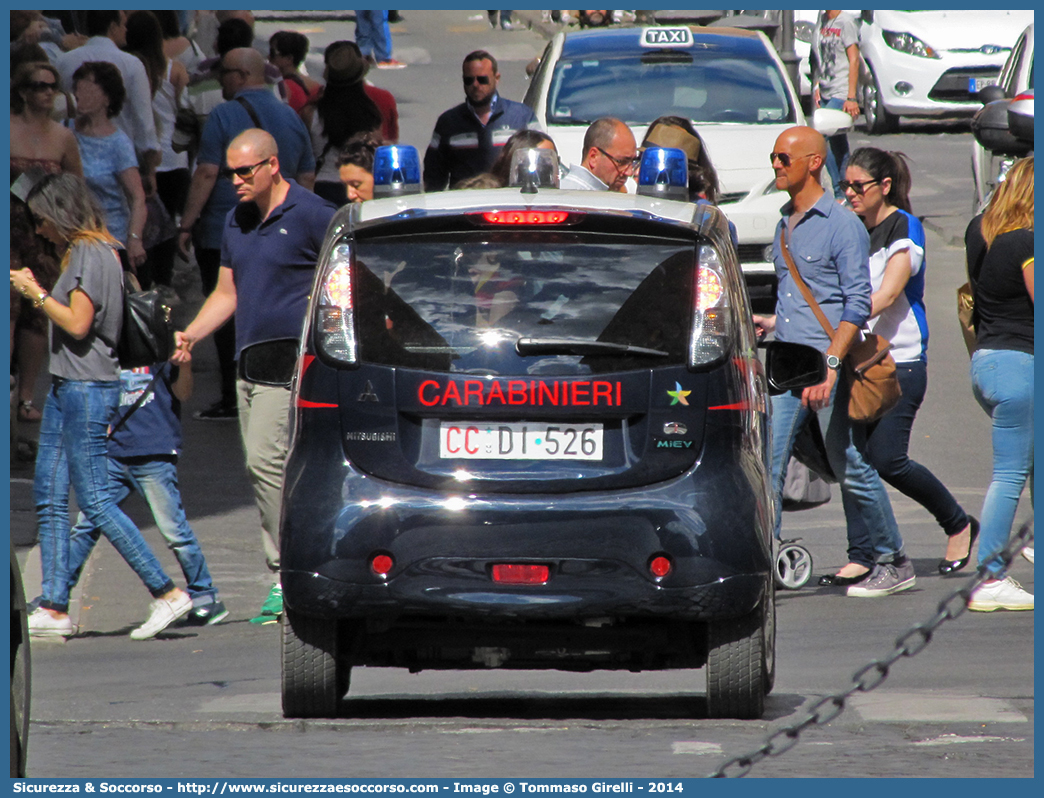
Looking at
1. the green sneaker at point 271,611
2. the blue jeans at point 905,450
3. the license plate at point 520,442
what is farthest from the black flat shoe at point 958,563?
the license plate at point 520,442

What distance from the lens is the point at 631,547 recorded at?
5.55 meters

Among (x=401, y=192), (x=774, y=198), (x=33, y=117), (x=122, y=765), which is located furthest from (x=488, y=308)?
(x=774, y=198)

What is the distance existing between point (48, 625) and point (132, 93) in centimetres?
481

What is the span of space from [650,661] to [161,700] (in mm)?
1901

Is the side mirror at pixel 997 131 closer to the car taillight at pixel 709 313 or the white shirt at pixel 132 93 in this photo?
the car taillight at pixel 709 313

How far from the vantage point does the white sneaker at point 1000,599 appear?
8.12m

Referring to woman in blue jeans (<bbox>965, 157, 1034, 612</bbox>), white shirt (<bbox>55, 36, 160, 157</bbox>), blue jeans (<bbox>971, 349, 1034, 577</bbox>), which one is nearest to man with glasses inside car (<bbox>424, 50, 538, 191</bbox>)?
white shirt (<bbox>55, 36, 160, 157</bbox>)

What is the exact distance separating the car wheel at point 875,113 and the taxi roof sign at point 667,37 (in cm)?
861

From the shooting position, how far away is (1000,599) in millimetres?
8133

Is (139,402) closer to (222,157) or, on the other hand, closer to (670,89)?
(222,157)

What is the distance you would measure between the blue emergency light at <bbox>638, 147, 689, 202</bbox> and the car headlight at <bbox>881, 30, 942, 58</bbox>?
1577 centimetres

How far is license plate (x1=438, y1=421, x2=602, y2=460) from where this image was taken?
562 centimetres

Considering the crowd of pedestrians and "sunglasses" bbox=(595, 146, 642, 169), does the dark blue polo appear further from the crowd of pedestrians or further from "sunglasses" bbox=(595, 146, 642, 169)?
"sunglasses" bbox=(595, 146, 642, 169)

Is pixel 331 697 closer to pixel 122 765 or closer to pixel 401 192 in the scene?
pixel 122 765
